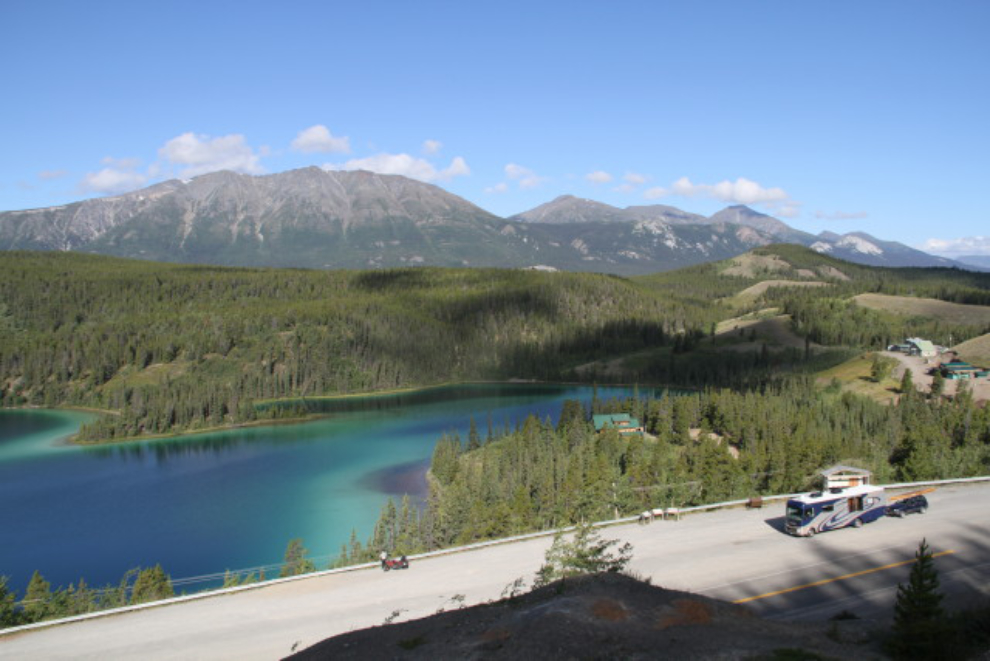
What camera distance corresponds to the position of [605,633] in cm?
2197

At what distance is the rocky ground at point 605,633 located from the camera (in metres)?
20.6

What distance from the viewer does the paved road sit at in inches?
1164

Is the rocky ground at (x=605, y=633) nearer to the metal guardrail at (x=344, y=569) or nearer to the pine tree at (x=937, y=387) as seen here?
the metal guardrail at (x=344, y=569)

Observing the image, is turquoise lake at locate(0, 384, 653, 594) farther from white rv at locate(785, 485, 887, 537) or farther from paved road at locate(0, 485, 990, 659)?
white rv at locate(785, 485, 887, 537)

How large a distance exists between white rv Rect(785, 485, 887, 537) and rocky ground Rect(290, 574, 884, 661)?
12.0 meters

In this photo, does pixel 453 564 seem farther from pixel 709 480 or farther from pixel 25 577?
pixel 25 577

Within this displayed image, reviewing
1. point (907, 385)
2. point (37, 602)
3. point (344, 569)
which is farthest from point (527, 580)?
point (907, 385)

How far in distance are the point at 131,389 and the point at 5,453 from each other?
51876 mm

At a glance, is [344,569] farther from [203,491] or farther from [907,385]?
[907,385]

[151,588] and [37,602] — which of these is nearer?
[37,602]

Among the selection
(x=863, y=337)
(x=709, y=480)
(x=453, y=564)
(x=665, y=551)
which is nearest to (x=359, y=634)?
(x=453, y=564)

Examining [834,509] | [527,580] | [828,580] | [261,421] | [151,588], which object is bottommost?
[261,421]

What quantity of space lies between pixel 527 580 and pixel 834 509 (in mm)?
17349

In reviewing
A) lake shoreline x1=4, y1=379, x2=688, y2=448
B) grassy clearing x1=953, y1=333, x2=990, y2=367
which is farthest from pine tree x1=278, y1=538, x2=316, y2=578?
grassy clearing x1=953, y1=333, x2=990, y2=367
